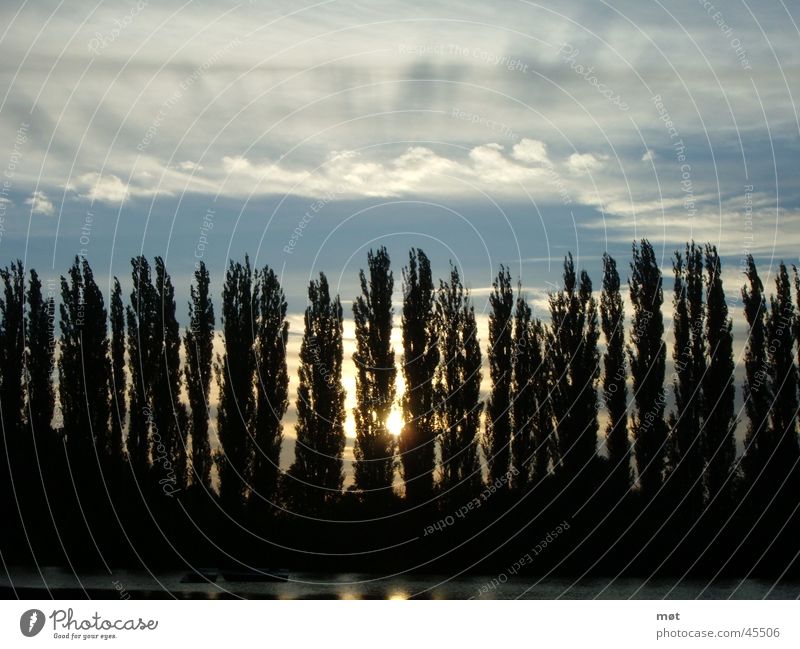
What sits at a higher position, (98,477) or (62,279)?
(62,279)

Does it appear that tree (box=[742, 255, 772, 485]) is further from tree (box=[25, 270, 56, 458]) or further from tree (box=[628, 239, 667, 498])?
tree (box=[25, 270, 56, 458])

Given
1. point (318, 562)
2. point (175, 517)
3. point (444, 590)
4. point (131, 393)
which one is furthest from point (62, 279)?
point (444, 590)

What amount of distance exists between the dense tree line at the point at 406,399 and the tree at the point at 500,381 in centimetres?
5

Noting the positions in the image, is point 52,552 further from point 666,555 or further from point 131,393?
point 666,555

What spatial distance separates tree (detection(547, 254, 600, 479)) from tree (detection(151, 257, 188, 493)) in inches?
305

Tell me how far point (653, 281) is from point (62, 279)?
12035mm

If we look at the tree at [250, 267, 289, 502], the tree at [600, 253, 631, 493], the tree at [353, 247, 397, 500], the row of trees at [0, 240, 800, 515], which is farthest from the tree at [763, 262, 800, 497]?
the tree at [250, 267, 289, 502]

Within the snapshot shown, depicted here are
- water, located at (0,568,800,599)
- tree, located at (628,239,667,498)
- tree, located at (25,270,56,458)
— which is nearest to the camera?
water, located at (0,568,800,599)

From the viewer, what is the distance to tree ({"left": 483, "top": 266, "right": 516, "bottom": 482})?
20.0 m

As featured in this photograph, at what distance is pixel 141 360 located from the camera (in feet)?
66.2

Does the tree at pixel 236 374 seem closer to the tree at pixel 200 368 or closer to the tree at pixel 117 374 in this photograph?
the tree at pixel 200 368

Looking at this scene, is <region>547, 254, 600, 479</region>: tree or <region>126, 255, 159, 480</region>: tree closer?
<region>126, 255, 159, 480</region>: tree

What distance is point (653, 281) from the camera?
65.7 feet

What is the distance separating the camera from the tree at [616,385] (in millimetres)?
20453
